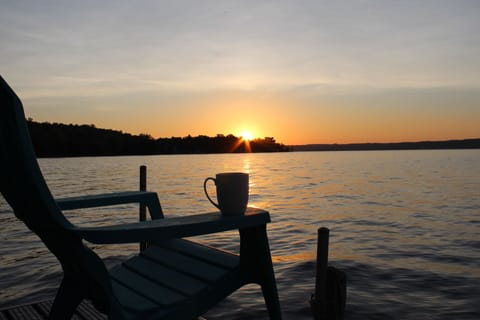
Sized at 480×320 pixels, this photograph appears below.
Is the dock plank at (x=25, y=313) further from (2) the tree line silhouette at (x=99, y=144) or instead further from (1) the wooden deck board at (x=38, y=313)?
(2) the tree line silhouette at (x=99, y=144)

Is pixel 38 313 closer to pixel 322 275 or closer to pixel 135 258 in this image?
pixel 135 258

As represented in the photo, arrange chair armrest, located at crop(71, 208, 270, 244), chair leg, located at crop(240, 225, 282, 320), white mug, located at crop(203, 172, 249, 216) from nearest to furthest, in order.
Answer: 1. chair armrest, located at crop(71, 208, 270, 244)
2. white mug, located at crop(203, 172, 249, 216)
3. chair leg, located at crop(240, 225, 282, 320)

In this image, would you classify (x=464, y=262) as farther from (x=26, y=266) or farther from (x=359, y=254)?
(x=26, y=266)

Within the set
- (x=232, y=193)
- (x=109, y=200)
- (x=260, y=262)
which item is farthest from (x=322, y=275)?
(x=109, y=200)

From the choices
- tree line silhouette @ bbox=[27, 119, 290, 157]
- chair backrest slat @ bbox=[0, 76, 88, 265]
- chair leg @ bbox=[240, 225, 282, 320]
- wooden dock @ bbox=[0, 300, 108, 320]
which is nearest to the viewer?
chair backrest slat @ bbox=[0, 76, 88, 265]

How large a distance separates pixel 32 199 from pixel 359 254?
1126 cm

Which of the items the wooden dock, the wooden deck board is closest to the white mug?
the wooden deck board

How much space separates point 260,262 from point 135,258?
128cm

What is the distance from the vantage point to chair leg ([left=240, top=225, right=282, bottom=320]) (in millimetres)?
3012

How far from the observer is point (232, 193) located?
275 centimetres

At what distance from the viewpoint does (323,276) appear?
Result: 346 centimetres

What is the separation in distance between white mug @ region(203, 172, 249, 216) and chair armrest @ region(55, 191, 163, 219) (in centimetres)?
129

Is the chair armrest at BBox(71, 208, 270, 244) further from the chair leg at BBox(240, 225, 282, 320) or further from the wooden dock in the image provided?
the wooden dock

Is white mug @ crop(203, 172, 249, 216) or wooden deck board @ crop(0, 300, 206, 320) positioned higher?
white mug @ crop(203, 172, 249, 216)
